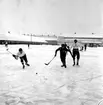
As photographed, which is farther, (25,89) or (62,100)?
(25,89)

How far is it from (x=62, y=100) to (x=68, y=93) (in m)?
0.56

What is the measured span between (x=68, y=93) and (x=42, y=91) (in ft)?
Result: 2.25

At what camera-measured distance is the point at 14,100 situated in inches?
137

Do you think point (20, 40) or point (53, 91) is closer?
point (53, 91)

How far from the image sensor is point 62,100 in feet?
11.5

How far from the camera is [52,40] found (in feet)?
284

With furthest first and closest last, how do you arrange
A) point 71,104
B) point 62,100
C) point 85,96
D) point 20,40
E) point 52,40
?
1. point 52,40
2. point 20,40
3. point 85,96
4. point 62,100
5. point 71,104

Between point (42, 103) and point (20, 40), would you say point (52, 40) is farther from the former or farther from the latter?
point (42, 103)

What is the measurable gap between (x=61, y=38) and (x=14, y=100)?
281 feet

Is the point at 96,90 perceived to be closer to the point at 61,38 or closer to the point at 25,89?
the point at 25,89

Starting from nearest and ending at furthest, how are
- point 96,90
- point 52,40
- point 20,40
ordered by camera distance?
point 96,90
point 20,40
point 52,40

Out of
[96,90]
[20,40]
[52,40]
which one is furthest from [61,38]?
[96,90]

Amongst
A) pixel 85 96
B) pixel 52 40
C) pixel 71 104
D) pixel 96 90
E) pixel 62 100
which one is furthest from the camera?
pixel 52 40

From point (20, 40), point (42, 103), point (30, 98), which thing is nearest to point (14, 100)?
point (30, 98)
